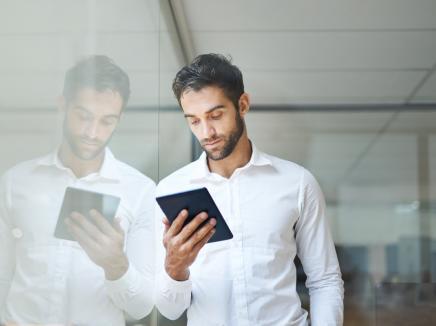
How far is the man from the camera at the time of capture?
2.00 metres

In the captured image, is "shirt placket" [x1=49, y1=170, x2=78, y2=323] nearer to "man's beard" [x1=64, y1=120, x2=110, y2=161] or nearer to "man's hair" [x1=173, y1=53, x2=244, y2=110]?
"man's beard" [x1=64, y1=120, x2=110, y2=161]

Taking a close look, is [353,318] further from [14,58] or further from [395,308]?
[14,58]

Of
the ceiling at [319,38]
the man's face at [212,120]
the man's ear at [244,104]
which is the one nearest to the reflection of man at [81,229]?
the man's face at [212,120]

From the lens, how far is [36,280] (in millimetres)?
1388

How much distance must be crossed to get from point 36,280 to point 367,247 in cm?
222

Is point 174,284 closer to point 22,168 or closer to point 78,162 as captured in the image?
point 78,162

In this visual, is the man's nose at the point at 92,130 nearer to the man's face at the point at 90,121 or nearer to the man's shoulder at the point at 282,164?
the man's face at the point at 90,121

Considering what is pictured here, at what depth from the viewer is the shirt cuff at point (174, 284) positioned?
6.49ft

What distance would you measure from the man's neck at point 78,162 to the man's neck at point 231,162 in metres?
0.49

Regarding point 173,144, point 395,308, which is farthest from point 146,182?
point 395,308

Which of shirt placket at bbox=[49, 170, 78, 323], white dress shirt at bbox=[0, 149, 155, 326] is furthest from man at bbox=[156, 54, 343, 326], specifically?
shirt placket at bbox=[49, 170, 78, 323]

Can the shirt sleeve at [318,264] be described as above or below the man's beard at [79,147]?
below

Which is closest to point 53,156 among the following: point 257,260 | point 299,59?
point 257,260

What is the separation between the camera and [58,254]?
1.45 metres
